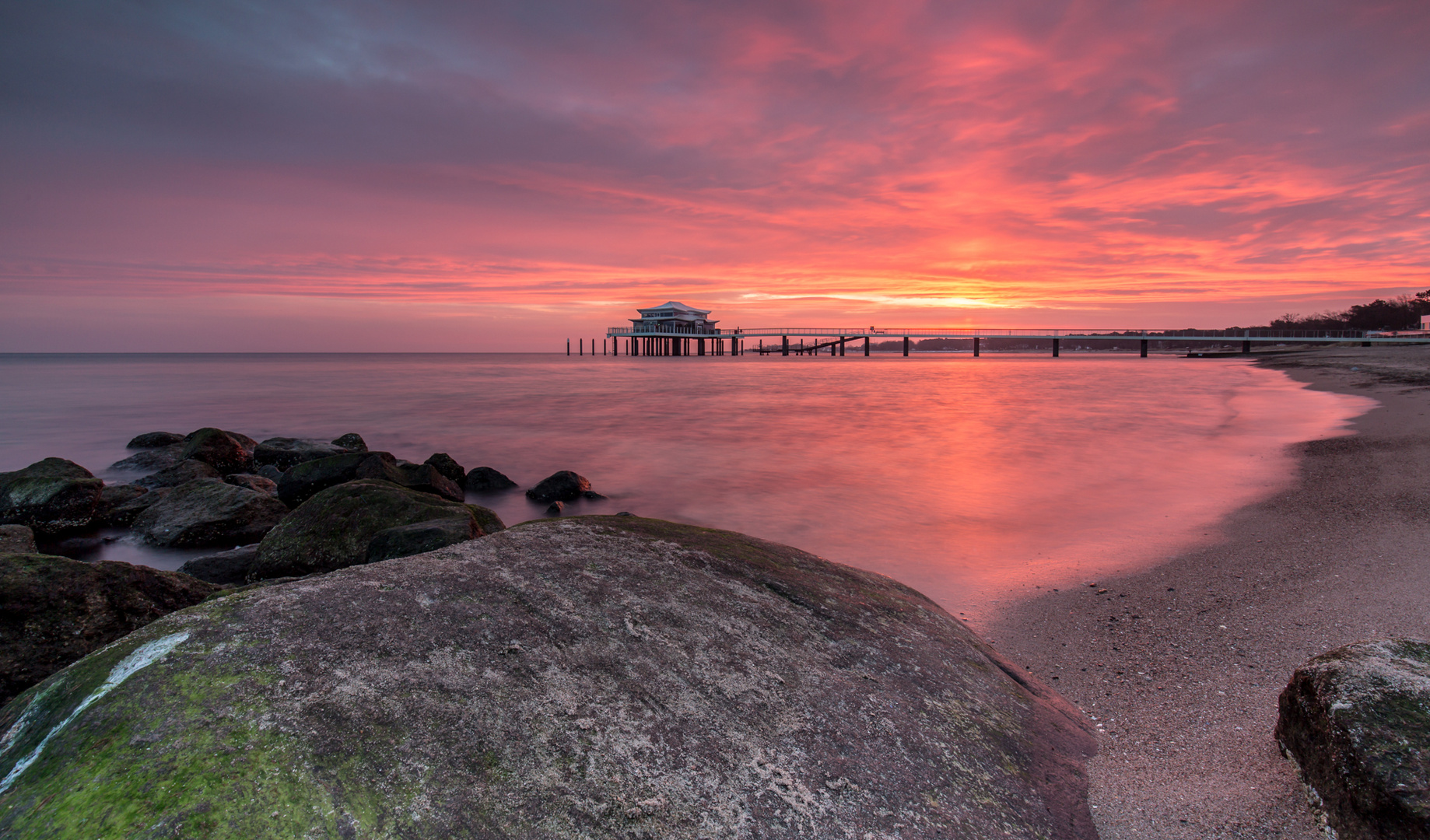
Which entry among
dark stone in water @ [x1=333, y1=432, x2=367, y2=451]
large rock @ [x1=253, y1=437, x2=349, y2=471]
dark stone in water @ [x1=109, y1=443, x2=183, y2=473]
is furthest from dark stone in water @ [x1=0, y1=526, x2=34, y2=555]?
dark stone in water @ [x1=333, y1=432, x2=367, y2=451]

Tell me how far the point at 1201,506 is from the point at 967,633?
6.61 meters

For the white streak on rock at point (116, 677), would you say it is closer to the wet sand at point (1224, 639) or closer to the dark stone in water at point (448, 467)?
the wet sand at point (1224, 639)

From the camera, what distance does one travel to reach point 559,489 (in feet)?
31.9

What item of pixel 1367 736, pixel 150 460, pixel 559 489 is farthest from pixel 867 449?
pixel 150 460

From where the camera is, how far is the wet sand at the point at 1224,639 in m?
2.44

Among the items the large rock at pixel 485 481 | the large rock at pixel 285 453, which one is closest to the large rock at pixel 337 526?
the large rock at pixel 485 481

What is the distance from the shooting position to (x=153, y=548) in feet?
23.1

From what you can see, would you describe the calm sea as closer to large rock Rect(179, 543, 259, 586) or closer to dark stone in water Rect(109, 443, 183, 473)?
dark stone in water Rect(109, 443, 183, 473)

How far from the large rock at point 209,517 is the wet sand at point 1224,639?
25.0ft

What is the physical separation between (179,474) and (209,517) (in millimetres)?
4069

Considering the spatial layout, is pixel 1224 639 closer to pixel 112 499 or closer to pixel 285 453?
pixel 112 499

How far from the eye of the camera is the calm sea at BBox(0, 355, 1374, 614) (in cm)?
729

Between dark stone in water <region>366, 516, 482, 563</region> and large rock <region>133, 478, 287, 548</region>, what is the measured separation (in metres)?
4.09

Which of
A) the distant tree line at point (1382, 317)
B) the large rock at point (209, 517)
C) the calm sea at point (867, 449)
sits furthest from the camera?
the distant tree line at point (1382, 317)
